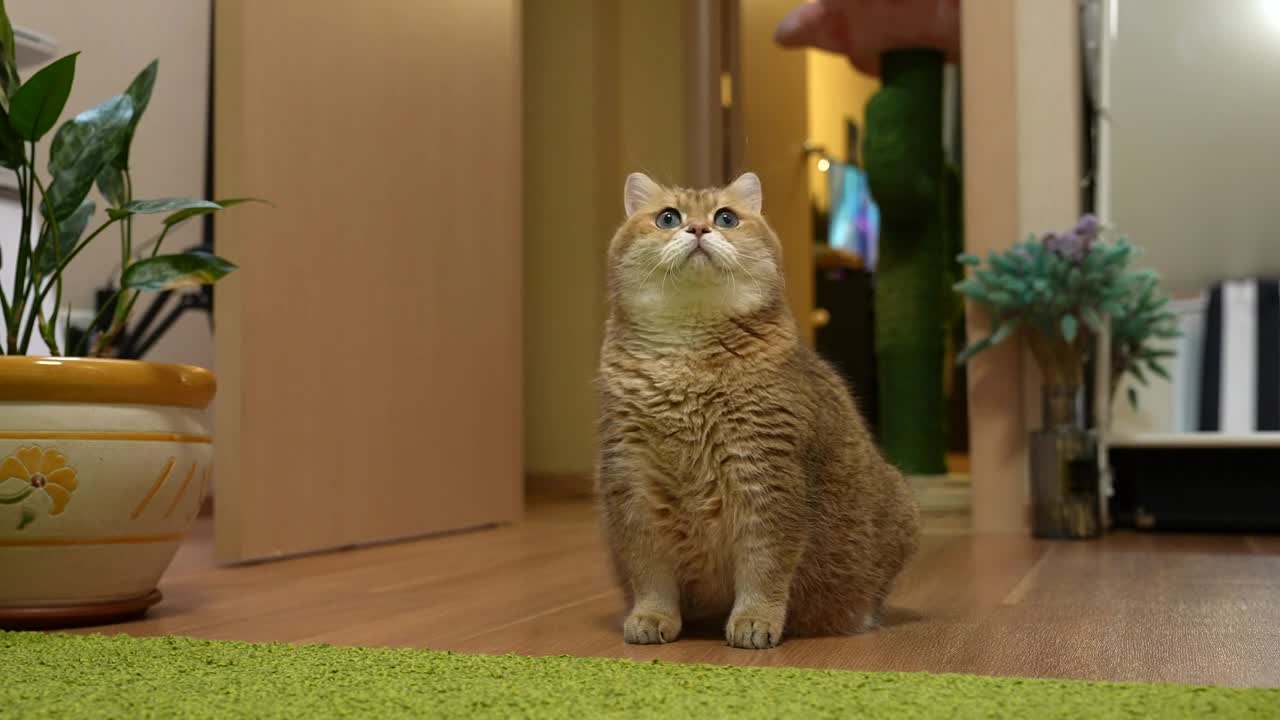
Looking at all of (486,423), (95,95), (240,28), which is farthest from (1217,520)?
(95,95)

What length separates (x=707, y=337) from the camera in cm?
135

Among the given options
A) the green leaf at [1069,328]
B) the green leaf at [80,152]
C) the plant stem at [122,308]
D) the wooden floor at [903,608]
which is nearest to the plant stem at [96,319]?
the plant stem at [122,308]

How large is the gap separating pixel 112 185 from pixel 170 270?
160mm

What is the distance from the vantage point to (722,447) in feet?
4.29

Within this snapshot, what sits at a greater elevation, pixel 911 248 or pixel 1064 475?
pixel 911 248

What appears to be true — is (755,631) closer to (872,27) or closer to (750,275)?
(750,275)

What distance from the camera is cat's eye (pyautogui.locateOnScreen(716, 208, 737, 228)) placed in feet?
4.54

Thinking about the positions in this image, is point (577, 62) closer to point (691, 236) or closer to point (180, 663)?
point (691, 236)

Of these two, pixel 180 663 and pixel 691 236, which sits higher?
pixel 691 236

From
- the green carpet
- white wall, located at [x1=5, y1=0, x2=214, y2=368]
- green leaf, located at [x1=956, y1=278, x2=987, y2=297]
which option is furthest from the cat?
white wall, located at [x1=5, y1=0, x2=214, y2=368]

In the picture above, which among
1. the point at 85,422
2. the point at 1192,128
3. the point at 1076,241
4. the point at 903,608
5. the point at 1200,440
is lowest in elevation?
the point at 903,608

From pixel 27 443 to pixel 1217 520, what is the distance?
260cm

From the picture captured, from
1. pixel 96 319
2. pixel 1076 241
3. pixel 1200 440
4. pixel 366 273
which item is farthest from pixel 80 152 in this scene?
pixel 1200 440

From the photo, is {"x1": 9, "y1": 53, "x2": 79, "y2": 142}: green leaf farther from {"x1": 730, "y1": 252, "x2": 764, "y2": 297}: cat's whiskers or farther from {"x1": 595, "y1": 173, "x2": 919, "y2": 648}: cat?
{"x1": 730, "y1": 252, "x2": 764, "y2": 297}: cat's whiskers
